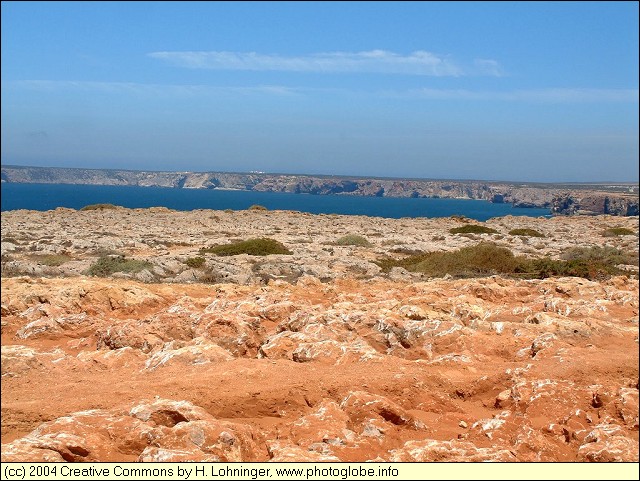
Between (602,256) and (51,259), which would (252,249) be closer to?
(51,259)

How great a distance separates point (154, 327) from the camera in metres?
12.6

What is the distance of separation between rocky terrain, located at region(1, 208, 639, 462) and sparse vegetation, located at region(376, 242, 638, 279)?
118 inches

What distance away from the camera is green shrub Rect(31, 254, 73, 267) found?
2198 cm

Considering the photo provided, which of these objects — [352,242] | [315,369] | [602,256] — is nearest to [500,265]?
[602,256]

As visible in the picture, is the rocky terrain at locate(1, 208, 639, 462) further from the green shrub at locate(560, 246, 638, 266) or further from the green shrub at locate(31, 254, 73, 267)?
the green shrub at locate(560, 246, 638, 266)

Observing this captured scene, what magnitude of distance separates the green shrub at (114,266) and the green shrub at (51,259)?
1644 mm

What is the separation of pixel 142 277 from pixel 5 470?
14141mm

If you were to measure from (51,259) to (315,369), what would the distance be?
1660cm

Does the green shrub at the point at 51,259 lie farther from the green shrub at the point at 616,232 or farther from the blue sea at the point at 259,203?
the blue sea at the point at 259,203

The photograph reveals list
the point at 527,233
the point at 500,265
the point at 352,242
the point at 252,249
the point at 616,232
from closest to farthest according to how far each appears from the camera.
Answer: the point at 500,265
the point at 252,249
the point at 352,242
the point at 527,233
the point at 616,232

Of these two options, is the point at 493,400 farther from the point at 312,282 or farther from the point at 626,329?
the point at 312,282

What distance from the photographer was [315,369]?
1020 cm

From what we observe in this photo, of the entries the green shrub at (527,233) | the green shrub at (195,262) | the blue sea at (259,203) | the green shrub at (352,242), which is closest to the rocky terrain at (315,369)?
the green shrub at (195,262)

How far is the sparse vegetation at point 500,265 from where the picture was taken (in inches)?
869
